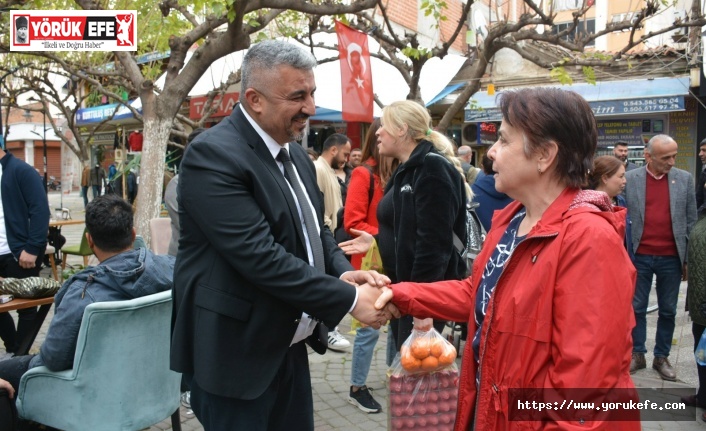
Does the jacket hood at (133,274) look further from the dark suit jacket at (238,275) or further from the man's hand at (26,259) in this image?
the man's hand at (26,259)

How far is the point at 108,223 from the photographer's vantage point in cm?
332

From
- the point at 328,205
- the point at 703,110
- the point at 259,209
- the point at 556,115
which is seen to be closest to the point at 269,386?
the point at 259,209

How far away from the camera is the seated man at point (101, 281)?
3.06 m

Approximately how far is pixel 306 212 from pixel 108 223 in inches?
58.3

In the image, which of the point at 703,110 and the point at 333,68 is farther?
the point at 703,110

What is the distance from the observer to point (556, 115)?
1799 millimetres

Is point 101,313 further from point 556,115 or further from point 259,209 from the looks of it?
point 556,115

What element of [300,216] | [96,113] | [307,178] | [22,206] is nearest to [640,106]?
[22,206]

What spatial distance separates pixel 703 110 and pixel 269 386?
12789mm

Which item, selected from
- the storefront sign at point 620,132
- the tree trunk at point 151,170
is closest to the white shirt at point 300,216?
the tree trunk at point 151,170

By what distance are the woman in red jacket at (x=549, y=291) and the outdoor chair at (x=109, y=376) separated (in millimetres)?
1814

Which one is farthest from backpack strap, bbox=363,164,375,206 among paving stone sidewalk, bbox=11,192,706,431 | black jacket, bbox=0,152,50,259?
black jacket, bbox=0,152,50,259

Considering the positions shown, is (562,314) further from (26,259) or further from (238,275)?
(26,259)

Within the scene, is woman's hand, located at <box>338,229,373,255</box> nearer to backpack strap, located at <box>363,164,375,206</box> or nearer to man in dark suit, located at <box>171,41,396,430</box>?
man in dark suit, located at <box>171,41,396,430</box>
